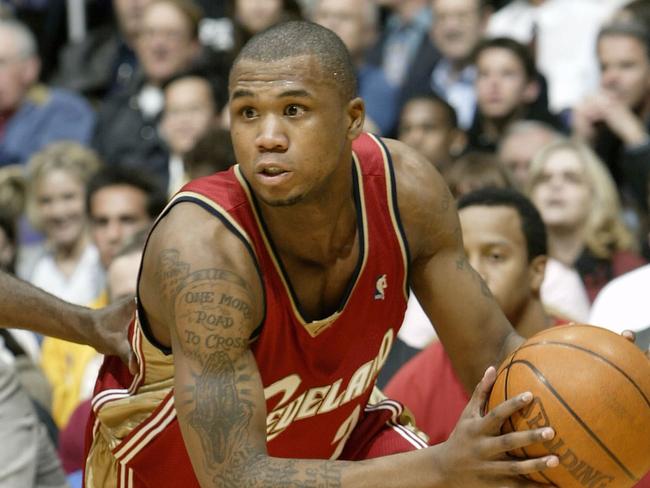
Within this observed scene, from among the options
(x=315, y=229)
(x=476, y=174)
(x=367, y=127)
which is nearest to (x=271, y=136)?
(x=315, y=229)

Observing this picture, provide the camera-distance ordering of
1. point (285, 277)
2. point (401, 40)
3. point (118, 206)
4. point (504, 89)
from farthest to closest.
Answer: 1. point (401, 40)
2. point (504, 89)
3. point (118, 206)
4. point (285, 277)

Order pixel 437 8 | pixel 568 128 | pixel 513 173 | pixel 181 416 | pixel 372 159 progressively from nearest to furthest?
pixel 181 416, pixel 372 159, pixel 513 173, pixel 568 128, pixel 437 8

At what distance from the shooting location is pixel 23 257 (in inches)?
336

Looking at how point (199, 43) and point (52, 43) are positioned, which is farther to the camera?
point (52, 43)

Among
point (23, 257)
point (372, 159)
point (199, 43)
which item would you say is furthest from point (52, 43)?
point (372, 159)

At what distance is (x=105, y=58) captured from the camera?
1023 centimetres

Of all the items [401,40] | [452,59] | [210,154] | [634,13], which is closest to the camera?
[210,154]

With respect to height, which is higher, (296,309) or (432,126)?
(432,126)

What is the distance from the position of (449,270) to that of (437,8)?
16.8ft

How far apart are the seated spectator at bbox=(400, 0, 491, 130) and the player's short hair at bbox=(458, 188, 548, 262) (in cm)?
298

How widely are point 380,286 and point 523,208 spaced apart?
5.93 ft

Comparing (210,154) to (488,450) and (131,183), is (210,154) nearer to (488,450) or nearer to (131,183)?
(131,183)

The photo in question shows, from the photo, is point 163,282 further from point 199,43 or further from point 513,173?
point 199,43

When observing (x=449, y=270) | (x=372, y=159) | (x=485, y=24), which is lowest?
(x=449, y=270)
